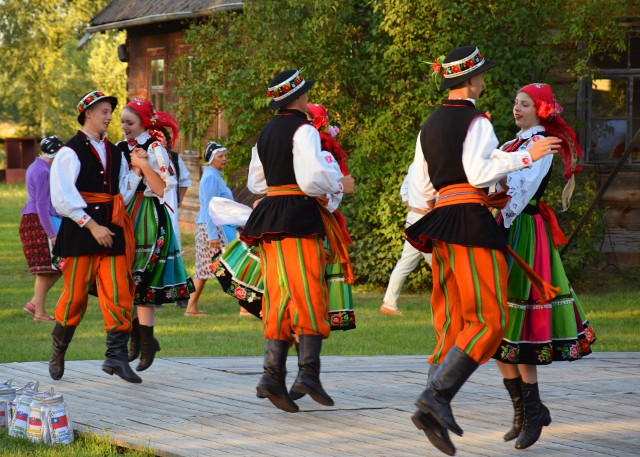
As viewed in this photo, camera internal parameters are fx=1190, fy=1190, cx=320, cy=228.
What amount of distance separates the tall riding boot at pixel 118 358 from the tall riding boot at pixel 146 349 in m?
0.33

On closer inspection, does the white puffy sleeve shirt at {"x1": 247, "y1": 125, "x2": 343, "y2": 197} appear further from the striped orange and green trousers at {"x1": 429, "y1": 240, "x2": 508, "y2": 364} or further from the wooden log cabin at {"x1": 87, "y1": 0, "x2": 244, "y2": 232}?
the wooden log cabin at {"x1": 87, "y1": 0, "x2": 244, "y2": 232}

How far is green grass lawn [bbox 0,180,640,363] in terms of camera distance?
31.7 feet

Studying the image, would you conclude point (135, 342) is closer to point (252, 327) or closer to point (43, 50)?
point (252, 327)

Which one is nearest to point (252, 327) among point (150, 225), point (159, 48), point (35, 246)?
point (35, 246)

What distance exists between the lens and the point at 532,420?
569cm

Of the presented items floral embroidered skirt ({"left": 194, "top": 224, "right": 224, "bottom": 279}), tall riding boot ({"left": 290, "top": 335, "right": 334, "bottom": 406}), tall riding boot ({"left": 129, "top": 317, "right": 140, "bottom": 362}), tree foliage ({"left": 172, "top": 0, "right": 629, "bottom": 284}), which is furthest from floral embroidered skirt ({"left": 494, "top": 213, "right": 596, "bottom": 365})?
tree foliage ({"left": 172, "top": 0, "right": 629, "bottom": 284})

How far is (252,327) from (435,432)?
6.09 meters

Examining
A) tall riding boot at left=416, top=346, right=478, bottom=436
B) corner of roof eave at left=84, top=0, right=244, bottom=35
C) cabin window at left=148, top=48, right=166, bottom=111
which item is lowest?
tall riding boot at left=416, top=346, right=478, bottom=436

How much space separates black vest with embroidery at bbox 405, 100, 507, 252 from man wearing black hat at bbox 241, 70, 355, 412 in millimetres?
966

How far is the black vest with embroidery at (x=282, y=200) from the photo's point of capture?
6488 millimetres

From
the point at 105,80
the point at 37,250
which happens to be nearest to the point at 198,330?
the point at 37,250

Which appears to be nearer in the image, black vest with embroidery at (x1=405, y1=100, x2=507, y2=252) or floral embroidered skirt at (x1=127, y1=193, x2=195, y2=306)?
black vest with embroidery at (x1=405, y1=100, x2=507, y2=252)

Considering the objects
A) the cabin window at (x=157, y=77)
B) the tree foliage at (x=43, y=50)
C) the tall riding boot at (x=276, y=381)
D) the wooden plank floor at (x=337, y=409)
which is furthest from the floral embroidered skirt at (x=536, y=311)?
the tree foliage at (x=43, y=50)

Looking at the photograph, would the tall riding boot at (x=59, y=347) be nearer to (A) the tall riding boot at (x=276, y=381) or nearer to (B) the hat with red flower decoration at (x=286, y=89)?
(A) the tall riding boot at (x=276, y=381)
